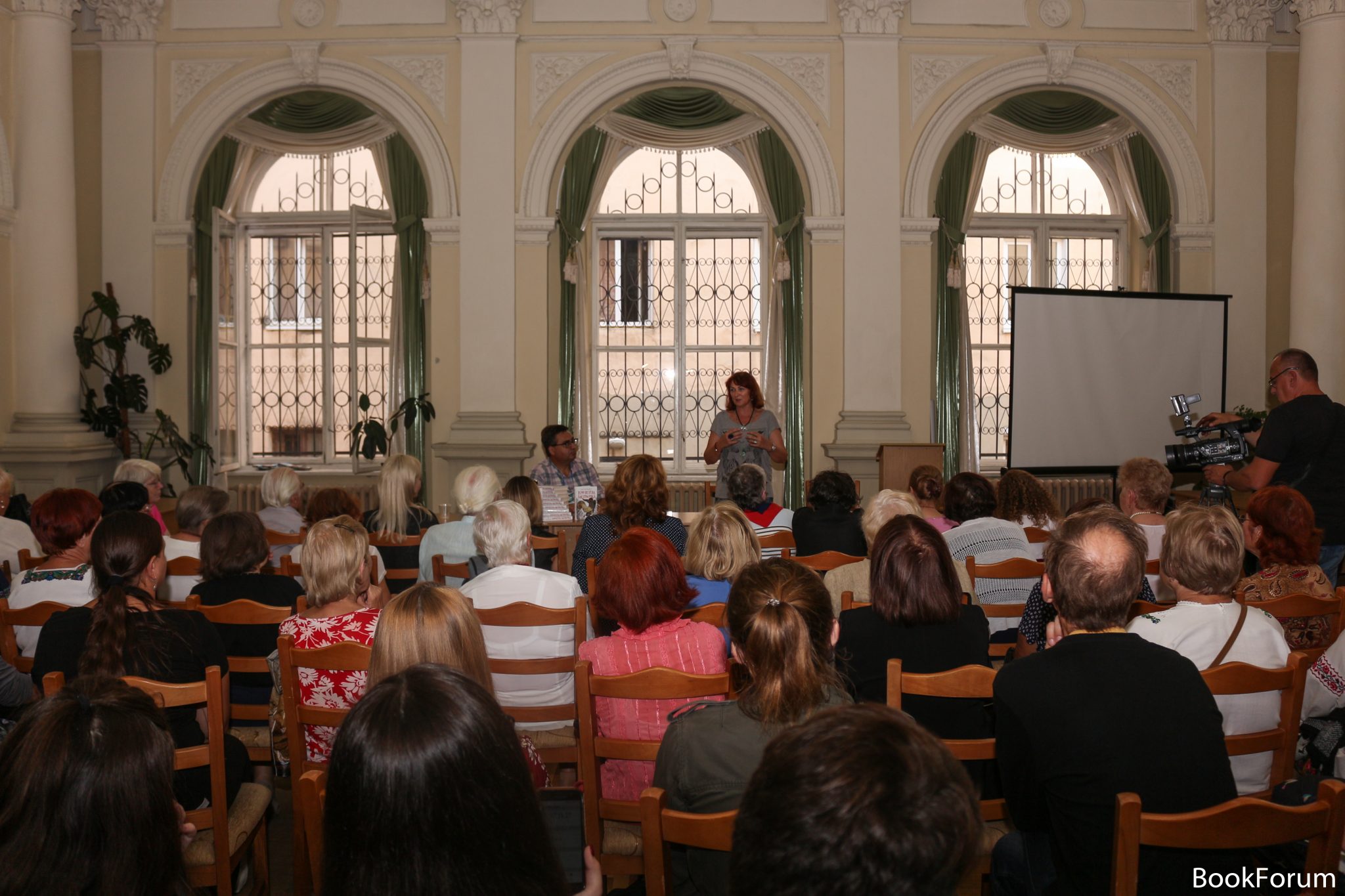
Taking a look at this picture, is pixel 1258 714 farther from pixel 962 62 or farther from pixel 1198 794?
pixel 962 62

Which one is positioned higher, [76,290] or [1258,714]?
[76,290]

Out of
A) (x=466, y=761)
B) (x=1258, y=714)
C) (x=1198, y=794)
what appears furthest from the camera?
Answer: (x=1258, y=714)

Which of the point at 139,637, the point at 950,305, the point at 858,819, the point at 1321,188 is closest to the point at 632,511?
the point at 139,637

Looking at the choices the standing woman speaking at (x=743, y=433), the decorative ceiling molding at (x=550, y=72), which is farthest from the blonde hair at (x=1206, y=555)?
the decorative ceiling molding at (x=550, y=72)

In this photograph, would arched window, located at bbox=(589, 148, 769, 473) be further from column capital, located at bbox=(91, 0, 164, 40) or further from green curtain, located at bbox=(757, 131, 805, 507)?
column capital, located at bbox=(91, 0, 164, 40)

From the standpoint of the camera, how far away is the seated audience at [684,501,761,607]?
3271mm

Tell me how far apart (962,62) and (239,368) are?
20.1 feet

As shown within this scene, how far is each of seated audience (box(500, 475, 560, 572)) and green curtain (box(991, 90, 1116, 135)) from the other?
5.90 meters

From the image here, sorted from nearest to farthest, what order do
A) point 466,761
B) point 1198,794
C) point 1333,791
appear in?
1. point 466,761
2. point 1333,791
3. point 1198,794

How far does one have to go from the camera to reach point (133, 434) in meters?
7.77

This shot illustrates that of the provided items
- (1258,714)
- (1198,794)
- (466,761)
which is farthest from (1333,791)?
(466,761)

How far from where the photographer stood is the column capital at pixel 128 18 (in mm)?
7590

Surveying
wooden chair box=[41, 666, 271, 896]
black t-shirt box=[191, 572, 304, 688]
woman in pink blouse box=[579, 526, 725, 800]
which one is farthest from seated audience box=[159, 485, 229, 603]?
woman in pink blouse box=[579, 526, 725, 800]

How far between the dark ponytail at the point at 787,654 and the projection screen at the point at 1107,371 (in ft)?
19.2
